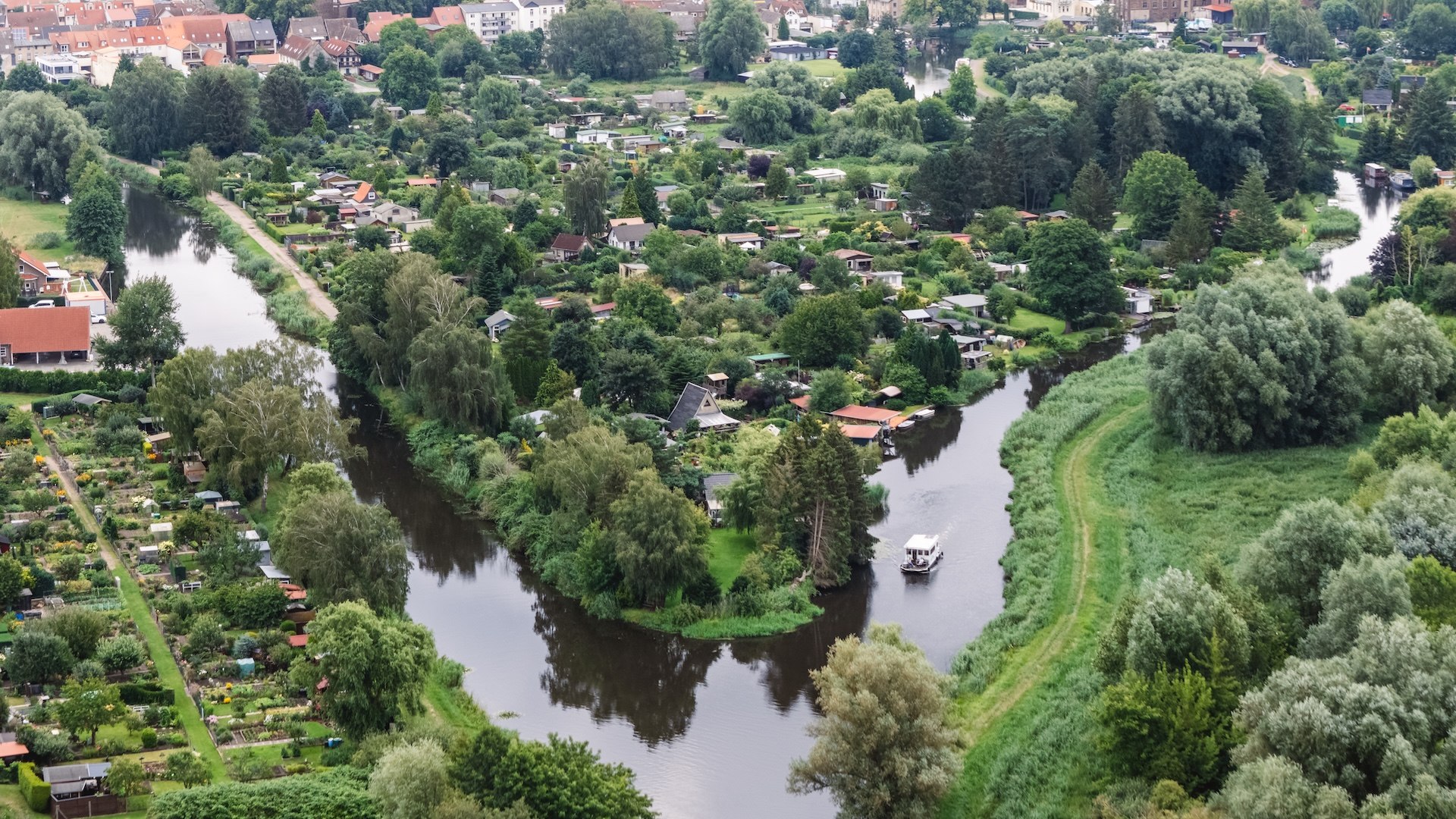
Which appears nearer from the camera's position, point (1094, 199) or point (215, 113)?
point (1094, 199)

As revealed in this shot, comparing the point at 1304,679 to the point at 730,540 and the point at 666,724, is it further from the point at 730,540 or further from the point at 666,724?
the point at 730,540

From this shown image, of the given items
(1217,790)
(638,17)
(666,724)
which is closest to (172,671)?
(666,724)

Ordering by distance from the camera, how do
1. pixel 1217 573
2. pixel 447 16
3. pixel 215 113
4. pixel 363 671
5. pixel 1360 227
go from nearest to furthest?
pixel 363 671, pixel 1217 573, pixel 1360 227, pixel 215 113, pixel 447 16

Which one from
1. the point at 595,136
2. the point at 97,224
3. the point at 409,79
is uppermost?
the point at 409,79

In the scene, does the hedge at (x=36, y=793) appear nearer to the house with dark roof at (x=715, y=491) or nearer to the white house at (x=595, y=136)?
the house with dark roof at (x=715, y=491)

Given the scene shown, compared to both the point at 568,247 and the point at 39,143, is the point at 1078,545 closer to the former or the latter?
the point at 568,247

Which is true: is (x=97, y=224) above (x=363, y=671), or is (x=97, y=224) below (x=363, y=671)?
above

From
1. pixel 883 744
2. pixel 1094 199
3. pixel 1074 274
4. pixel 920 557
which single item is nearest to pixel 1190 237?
pixel 1094 199

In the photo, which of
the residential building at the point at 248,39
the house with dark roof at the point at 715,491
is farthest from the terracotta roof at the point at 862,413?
the residential building at the point at 248,39
